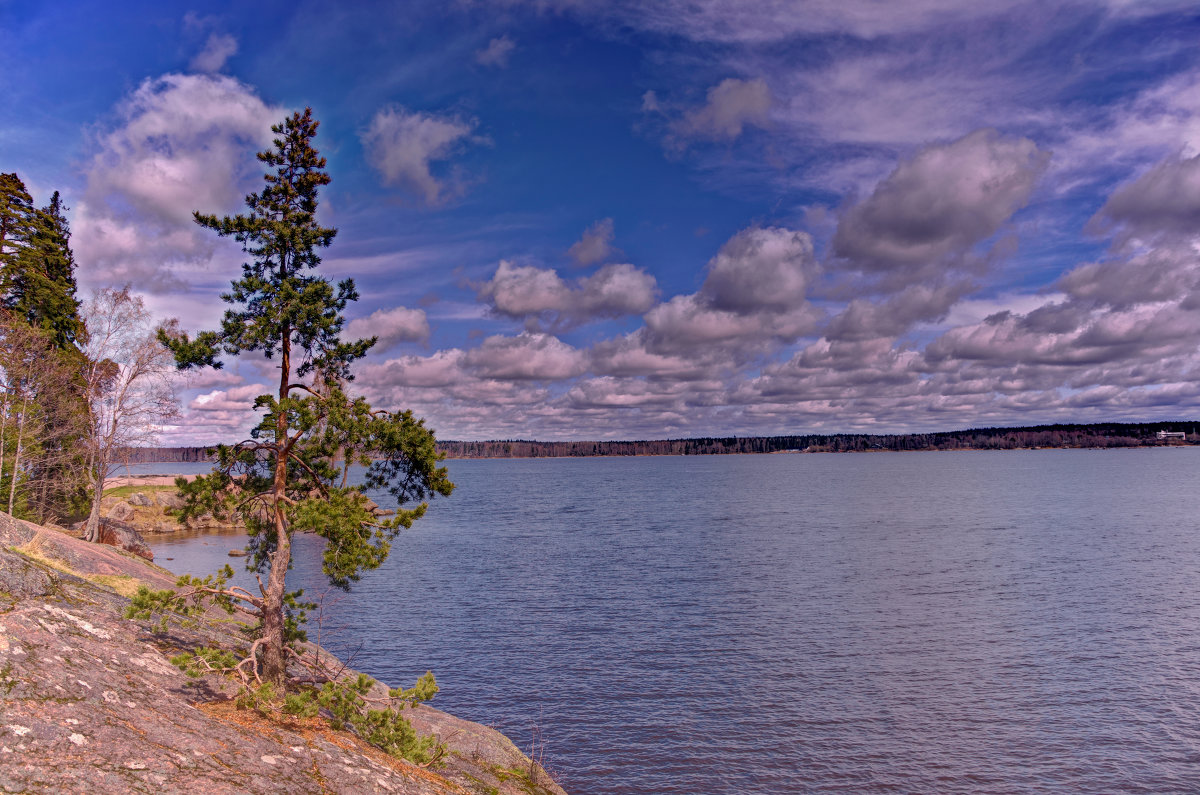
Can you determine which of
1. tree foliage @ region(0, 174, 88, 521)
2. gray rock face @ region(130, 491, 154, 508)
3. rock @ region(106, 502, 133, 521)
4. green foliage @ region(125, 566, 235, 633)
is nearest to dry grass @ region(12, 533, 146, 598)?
green foliage @ region(125, 566, 235, 633)

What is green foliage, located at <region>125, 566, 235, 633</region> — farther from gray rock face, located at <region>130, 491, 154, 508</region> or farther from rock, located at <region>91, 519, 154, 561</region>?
gray rock face, located at <region>130, 491, 154, 508</region>

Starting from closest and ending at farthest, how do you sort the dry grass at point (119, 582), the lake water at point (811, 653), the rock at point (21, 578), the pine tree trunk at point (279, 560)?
1. the rock at point (21, 578)
2. the pine tree trunk at point (279, 560)
3. the dry grass at point (119, 582)
4. the lake water at point (811, 653)

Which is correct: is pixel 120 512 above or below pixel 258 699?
below

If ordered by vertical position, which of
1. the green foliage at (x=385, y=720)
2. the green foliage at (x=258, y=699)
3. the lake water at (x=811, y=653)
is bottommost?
the lake water at (x=811, y=653)

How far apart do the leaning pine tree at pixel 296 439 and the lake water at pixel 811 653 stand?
11.9 metres

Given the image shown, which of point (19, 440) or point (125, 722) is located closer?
point (125, 722)

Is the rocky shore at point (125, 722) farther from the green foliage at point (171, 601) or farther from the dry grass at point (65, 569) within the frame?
the green foliage at point (171, 601)

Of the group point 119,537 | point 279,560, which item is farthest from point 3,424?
point 279,560

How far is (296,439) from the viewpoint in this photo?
17.9 metres

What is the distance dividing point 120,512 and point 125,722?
74.6m

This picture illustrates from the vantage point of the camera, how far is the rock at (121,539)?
46.0 m

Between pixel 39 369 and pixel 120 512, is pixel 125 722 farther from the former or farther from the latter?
pixel 120 512

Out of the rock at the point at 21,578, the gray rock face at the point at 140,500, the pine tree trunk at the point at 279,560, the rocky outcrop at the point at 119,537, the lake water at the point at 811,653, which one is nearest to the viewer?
the rock at the point at 21,578

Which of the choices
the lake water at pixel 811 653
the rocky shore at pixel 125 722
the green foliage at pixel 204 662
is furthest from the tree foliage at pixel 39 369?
the green foliage at pixel 204 662
